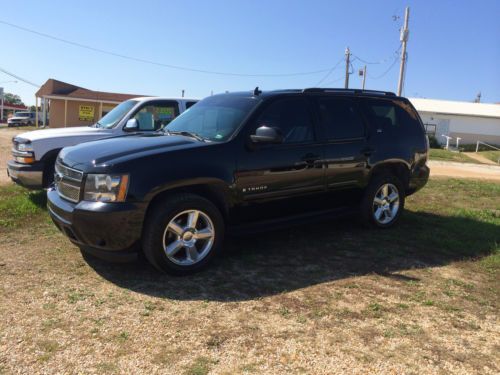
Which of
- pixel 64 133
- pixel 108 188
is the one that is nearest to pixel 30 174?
pixel 64 133

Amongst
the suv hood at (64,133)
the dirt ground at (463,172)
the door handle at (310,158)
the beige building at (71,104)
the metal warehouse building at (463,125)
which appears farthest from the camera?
the metal warehouse building at (463,125)

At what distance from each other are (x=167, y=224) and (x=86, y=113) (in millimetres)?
30979

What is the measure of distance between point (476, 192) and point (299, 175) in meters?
6.71

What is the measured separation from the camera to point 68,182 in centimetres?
466

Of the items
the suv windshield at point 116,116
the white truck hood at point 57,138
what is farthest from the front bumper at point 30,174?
the suv windshield at point 116,116

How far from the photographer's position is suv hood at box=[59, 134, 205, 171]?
4.40 m

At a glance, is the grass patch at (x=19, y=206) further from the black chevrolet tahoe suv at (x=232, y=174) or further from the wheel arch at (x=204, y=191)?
the wheel arch at (x=204, y=191)

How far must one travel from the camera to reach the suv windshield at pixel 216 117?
202 inches

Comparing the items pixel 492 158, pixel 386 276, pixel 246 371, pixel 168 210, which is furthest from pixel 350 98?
pixel 492 158

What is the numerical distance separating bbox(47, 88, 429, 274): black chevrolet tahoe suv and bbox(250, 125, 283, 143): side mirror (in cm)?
1

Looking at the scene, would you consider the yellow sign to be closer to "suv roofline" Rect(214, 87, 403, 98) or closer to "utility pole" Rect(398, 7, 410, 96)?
"utility pole" Rect(398, 7, 410, 96)

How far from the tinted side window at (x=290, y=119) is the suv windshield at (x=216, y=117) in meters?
0.21

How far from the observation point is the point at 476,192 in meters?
10.4

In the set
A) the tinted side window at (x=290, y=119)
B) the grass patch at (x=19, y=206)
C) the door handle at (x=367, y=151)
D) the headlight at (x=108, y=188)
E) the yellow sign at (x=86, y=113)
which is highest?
the yellow sign at (x=86, y=113)
